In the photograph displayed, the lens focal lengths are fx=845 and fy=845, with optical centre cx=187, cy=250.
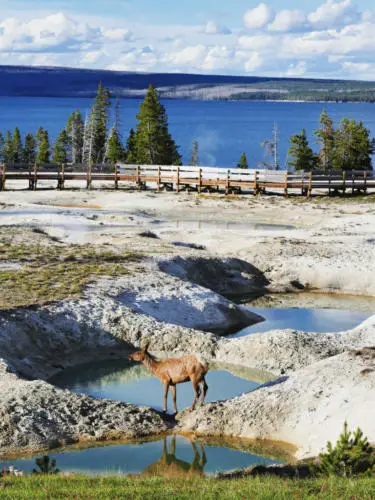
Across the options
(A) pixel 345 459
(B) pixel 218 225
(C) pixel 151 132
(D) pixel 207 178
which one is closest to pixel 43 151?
(C) pixel 151 132

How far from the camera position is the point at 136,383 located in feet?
71.7

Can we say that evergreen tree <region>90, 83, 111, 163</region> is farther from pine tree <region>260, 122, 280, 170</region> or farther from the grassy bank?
the grassy bank

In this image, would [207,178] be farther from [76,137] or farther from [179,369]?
[76,137]

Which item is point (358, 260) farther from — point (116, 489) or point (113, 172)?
point (113, 172)

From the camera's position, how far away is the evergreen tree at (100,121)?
99312 mm

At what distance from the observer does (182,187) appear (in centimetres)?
6438

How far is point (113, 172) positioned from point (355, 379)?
53.3 meters

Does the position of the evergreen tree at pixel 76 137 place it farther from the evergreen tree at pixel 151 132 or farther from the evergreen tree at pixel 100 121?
the evergreen tree at pixel 151 132

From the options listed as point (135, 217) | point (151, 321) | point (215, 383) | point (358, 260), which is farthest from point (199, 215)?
point (215, 383)

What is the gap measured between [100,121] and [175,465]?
3545 inches

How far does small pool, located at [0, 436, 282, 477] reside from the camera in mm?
15789

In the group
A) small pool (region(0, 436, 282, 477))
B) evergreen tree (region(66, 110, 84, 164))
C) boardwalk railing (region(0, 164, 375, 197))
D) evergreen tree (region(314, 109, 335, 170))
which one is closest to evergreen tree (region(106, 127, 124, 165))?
evergreen tree (region(66, 110, 84, 164))

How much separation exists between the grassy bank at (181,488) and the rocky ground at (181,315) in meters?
4.74

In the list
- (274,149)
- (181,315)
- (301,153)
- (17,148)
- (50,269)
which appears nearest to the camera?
(181,315)
